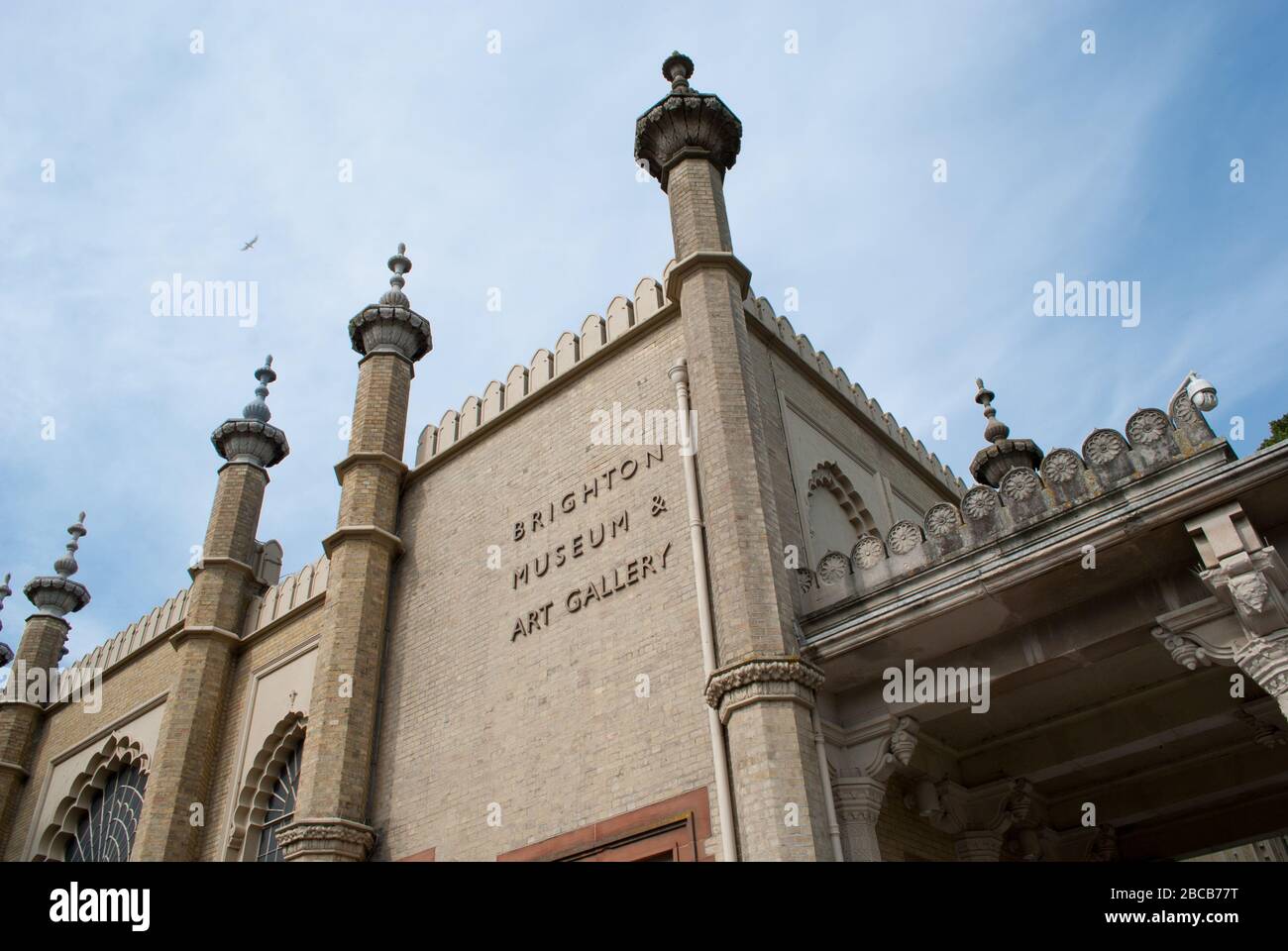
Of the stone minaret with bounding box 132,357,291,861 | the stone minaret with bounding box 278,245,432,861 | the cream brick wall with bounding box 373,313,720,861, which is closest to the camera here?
the cream brick wall with bounding box 373,313,720,861

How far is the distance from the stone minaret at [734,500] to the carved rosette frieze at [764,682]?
11 millimetres

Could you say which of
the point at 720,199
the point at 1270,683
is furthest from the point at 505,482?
the point at 1270,683

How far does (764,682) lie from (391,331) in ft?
31.5

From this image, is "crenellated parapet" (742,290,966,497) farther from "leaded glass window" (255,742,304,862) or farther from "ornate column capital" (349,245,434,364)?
→ "leaded glass window" (255,742,304,862)

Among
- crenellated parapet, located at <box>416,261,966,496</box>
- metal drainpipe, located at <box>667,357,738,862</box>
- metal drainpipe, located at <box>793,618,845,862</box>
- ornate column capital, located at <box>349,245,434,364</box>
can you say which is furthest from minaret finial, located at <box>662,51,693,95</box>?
metal drainpipe, located at <box>793,618,845,862</box>

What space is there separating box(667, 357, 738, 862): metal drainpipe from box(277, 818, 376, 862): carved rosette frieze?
4759 millimetres

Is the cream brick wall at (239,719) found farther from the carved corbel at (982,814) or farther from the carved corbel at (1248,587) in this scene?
the carved corbel at (1248,587)

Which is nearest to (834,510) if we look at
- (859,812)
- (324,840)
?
(859,812)

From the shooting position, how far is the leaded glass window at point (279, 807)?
44.3 ft

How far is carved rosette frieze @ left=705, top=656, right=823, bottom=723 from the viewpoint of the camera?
28.4ft

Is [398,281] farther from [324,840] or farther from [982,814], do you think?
[982,814]
